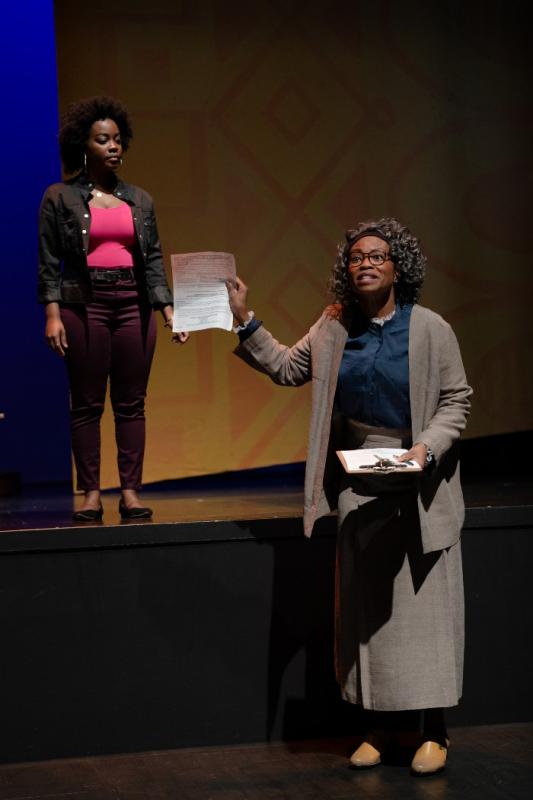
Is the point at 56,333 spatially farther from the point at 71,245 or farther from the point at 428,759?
the point at 428,759

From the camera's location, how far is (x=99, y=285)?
3996mm

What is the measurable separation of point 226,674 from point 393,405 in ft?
3.50

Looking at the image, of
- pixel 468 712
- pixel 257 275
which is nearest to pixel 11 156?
pixel 257 275

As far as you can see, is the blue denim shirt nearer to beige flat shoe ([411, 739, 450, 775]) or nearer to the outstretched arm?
the outstretched arm

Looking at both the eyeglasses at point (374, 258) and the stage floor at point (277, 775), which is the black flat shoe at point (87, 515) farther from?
the eyeglasses at point (374, 258)

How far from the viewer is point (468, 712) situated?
13.0 feet

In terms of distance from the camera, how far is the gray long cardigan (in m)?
3.38

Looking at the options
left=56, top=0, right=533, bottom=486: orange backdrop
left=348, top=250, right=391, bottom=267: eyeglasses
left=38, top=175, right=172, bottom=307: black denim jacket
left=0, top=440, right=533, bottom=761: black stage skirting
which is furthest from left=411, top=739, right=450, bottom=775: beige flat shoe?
left=56, top=0, right=533, bottom=486: orange backdrop

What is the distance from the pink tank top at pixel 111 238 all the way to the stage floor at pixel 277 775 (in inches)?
62.7

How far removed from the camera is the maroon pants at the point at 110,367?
4016mm

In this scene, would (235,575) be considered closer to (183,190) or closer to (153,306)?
(153,306)

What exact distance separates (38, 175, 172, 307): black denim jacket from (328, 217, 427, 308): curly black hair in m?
0.75

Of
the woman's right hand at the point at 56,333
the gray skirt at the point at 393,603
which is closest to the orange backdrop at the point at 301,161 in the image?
the woman's right hand at the point at 56,333

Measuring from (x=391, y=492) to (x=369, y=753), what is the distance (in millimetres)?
770
